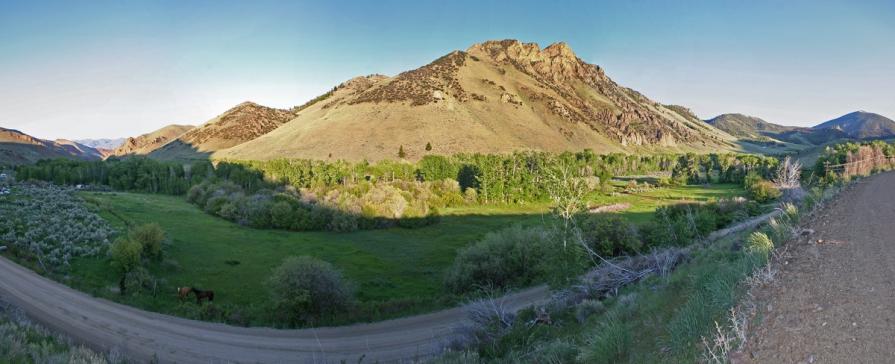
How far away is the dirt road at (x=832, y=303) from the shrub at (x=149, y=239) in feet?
160

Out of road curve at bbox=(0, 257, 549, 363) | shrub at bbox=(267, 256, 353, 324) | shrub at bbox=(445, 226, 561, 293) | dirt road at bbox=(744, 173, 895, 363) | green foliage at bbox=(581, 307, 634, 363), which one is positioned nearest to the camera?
dirt road at bbox=(744, 173, 895, 363)

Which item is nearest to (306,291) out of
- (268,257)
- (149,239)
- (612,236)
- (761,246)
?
(268,257)

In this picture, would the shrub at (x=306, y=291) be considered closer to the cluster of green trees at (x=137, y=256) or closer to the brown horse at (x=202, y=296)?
the brown horse at (x=202, y=296)

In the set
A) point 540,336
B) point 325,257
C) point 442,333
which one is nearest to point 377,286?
point 325,257

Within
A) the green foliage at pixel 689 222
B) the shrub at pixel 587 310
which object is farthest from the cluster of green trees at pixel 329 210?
the shrub at pixel 587 310

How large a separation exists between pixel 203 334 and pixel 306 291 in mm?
6614

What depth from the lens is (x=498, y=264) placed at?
39719mm

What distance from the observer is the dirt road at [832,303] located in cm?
600

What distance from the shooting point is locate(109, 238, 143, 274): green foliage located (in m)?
39.3

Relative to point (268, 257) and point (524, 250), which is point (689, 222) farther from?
point (268, 257)

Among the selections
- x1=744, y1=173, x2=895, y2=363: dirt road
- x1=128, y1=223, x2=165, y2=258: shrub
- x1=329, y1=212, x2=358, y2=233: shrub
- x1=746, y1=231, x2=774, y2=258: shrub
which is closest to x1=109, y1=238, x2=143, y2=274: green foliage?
x1=128, y1=223, x2=165, y2=258: shrub

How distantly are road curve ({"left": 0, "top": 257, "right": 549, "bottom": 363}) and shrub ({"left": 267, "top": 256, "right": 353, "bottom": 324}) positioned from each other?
2090mm

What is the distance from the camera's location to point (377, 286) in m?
43.3

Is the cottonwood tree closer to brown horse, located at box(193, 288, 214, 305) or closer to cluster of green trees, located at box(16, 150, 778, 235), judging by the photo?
brown horse, located at box(193, 288, 214, 305)
